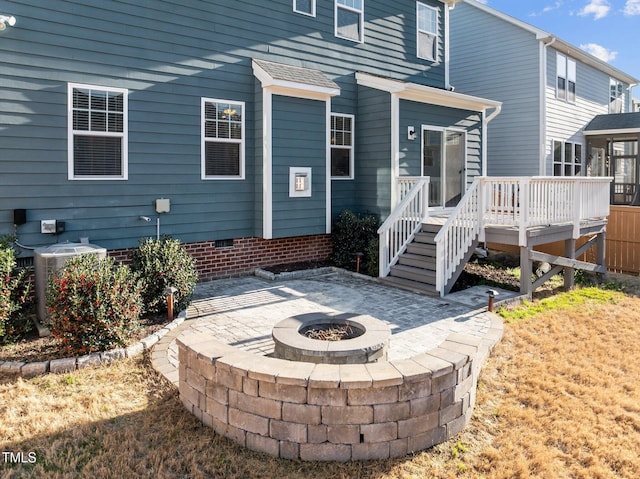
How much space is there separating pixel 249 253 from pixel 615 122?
1572cm

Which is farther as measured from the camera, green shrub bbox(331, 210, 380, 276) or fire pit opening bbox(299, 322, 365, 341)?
green shrub bbox(331, 210, 380, 276)

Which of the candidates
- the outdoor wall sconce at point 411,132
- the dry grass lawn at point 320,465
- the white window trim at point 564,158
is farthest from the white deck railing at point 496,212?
the white window trim at point 564,158

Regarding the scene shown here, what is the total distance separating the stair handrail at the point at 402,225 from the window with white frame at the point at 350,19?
4028 millimetres

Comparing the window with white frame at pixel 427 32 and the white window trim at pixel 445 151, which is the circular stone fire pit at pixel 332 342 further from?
the window with white frame at pixel 427 32

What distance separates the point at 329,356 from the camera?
162 inches

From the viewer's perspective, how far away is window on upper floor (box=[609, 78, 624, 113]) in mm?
20261

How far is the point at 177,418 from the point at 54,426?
3.14 ft

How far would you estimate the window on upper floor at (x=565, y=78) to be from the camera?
1623 centimetres

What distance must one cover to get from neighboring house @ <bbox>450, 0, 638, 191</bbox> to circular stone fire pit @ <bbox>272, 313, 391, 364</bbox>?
42.1ft

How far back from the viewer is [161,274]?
657 centimetres

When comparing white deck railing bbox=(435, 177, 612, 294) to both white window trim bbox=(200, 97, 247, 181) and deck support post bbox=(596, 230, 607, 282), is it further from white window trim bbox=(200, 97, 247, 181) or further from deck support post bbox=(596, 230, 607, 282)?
white window trim bbox=(200, 97, 247, 181)

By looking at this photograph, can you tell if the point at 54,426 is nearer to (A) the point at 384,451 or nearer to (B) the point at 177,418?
(B) the point at 177,418

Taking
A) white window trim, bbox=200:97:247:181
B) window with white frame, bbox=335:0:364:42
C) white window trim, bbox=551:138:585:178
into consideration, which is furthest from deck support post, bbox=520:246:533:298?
white window trim, bbox=551:138:585:178

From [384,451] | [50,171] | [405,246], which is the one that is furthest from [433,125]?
[384,451]
